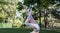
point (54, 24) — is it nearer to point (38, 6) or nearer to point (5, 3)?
point (5, 3)

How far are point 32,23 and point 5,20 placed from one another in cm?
3775

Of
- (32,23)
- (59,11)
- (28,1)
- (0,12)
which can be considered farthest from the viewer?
(0,12)

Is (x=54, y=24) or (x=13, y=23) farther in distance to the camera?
(x=54, y=24)

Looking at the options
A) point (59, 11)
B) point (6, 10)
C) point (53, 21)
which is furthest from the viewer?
point (53, 21)

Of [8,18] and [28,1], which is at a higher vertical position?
[28,1]

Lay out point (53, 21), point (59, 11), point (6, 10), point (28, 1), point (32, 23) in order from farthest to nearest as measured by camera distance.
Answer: point (53, 21), point (6, 10), point (59, 11), point (28, 1), point (32, 23)

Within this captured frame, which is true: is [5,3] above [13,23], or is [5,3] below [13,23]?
above

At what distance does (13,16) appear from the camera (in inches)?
1665

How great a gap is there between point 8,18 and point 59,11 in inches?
545

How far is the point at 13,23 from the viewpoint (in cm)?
4066

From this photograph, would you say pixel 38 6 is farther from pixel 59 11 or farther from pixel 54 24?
pixel 54 24

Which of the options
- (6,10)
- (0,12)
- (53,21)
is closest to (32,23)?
(0,12)

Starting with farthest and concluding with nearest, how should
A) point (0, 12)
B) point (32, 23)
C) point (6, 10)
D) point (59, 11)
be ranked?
point (6, 10) → point (0, 12) → point (59, 11) → point (32, 23)

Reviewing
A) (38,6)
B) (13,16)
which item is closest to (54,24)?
(13,16)
